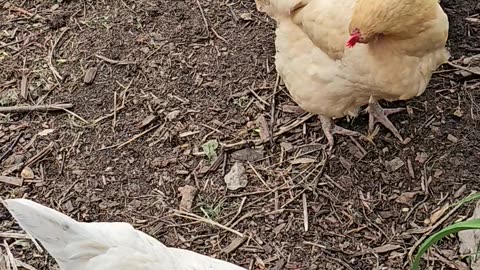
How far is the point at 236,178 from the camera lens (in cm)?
301

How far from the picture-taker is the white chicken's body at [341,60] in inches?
101

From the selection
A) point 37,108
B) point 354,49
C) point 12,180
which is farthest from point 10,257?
point 354,49

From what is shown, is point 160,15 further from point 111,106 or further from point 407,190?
point 407,190

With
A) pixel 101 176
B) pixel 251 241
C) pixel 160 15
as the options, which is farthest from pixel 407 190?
pixel 160 15

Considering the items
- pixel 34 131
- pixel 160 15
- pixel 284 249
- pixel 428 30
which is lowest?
pixel 284 249

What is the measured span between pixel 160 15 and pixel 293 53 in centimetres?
99

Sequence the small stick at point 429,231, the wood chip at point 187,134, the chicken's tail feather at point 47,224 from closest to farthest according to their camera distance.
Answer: the chicken's tail feather at point 47,224, the small stick at point 429,231, the wood chip at point 187,134

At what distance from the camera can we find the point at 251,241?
9.28 ft

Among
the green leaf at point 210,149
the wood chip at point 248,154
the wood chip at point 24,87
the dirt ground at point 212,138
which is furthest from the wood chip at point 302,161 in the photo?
the wood chip at point 24,87

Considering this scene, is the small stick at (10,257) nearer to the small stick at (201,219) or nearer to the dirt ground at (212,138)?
the dirt ground at (212,138)

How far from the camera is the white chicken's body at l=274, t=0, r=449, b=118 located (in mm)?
2562

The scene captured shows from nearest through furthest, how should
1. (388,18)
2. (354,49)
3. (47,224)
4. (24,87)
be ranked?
(47,224) < (388,18) < (354,49) < (24,87)

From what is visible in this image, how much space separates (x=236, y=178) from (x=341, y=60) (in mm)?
740

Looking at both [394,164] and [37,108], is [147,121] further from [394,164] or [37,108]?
[394,164]
